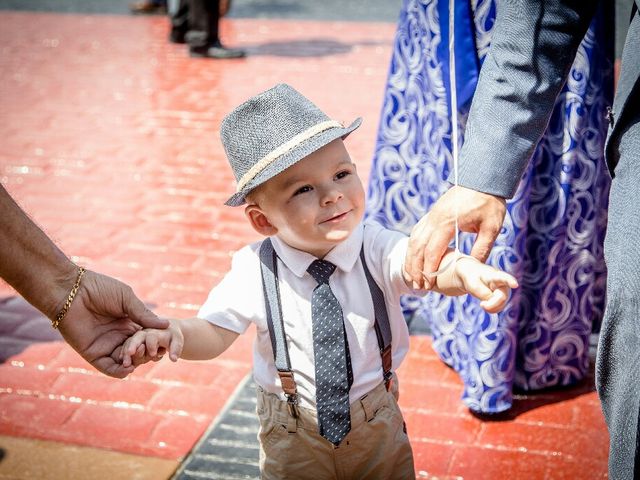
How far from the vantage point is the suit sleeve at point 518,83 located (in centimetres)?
204

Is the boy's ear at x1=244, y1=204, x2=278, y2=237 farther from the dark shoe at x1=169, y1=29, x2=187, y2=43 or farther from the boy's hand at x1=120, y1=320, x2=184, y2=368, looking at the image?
the dark shoe at x1=169, y1=29, x2=187, y2=43

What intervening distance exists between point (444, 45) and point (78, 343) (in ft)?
5.28

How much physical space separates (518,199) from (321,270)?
1043mm

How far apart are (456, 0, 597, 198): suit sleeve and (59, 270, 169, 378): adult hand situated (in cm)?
91

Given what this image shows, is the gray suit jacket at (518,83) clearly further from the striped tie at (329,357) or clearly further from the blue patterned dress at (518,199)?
the blue patterned dress at (518,199)

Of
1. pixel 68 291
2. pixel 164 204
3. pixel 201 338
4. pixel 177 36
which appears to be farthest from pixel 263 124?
pixel 177 36

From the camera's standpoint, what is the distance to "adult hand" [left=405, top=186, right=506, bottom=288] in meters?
2.02

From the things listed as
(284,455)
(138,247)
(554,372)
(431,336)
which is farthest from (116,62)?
(284,455)

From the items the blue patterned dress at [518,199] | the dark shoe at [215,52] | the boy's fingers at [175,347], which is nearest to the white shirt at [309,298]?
the boy's fingers at [175,347]

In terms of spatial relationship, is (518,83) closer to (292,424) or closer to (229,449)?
(292,424)

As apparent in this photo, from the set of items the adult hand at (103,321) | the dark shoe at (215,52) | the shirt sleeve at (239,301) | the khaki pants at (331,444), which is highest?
the shirt sleeve at (239,301)

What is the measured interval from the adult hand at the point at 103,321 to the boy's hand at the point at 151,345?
1.9 inches

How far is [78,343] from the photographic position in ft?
7.06

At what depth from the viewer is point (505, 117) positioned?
208 cm
